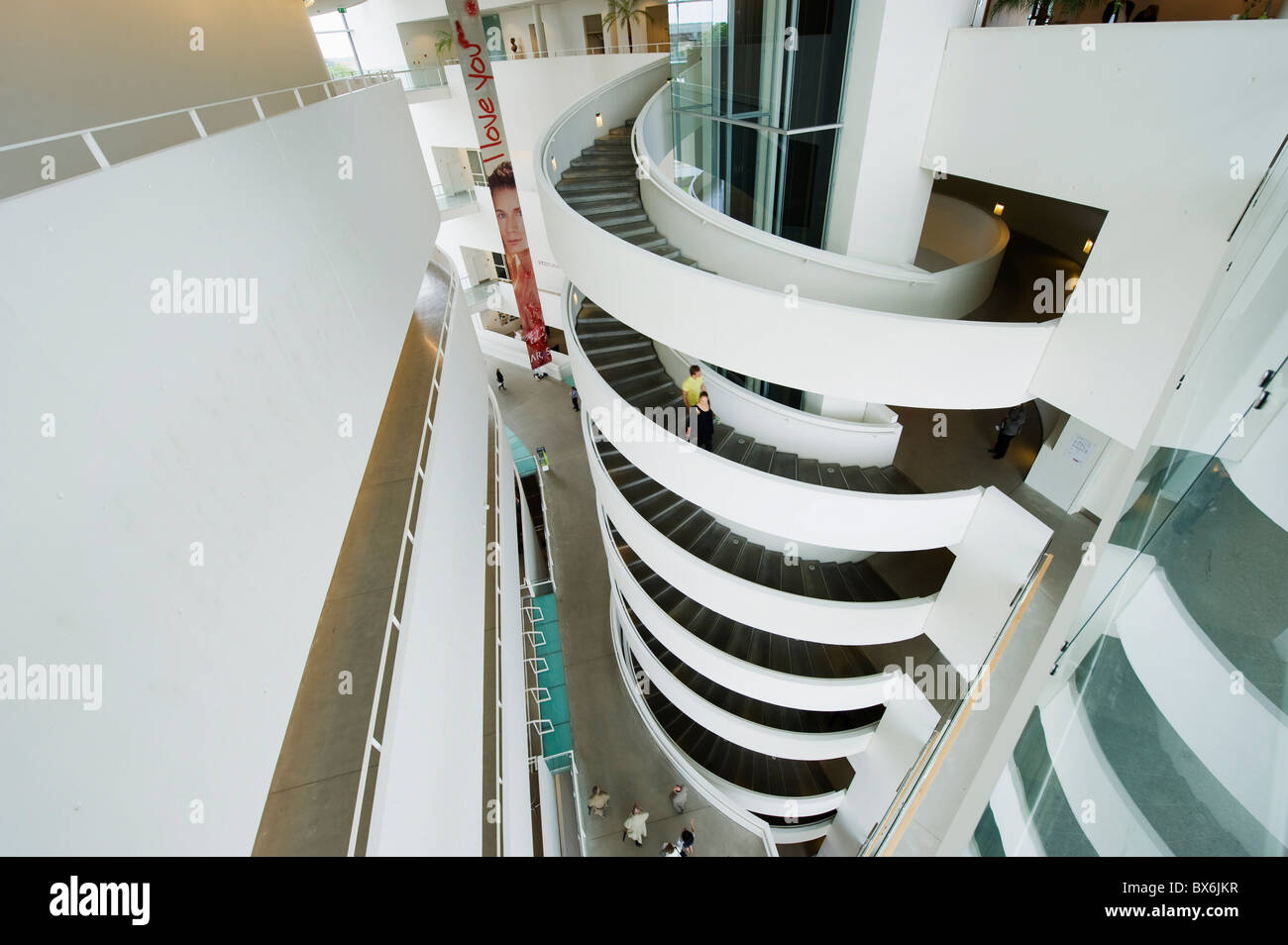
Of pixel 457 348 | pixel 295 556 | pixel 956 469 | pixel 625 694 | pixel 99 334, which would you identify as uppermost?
pixel 99 334

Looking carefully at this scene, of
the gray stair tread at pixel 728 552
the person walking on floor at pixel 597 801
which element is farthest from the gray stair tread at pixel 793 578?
the person walking on floor at pixel 597 801

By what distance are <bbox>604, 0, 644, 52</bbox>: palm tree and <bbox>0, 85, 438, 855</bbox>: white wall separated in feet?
50.3

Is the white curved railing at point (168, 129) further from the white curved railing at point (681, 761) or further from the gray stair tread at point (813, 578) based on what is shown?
the white curved railing at point (681, 761)

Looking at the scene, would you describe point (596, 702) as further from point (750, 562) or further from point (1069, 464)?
point (1069, 464)

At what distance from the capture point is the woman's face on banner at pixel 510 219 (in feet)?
60.1

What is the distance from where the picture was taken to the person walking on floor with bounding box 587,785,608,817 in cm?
1159

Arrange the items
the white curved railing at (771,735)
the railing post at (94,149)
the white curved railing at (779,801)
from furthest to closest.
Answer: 1. the white curved railing at (779,801)
2. the white curved railing at (771,735)
3. the railing post at (94,149)

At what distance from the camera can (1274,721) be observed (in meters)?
2.17

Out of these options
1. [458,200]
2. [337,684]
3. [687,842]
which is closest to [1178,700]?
[337,684]

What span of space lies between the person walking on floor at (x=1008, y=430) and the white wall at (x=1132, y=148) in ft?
11.6

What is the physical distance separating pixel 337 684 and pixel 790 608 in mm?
5376

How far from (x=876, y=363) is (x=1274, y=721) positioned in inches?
144

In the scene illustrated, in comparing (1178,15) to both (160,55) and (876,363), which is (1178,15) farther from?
(160,55)
